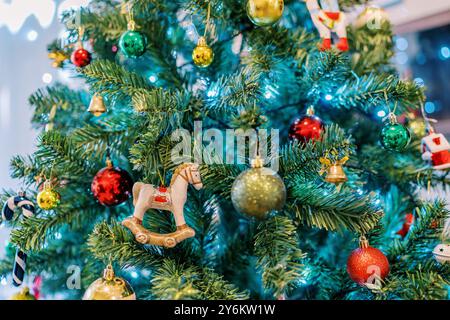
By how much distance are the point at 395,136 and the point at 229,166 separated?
0.25 m

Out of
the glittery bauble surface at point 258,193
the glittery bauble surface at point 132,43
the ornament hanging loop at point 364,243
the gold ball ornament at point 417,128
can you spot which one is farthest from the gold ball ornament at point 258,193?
the gold ball ornament at point 417,128

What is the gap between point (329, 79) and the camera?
61cm

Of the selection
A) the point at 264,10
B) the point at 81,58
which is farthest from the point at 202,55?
the point at 81,58

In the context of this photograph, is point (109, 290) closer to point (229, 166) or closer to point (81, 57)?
point (229, 166)

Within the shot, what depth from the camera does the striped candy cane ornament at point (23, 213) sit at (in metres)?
0.62

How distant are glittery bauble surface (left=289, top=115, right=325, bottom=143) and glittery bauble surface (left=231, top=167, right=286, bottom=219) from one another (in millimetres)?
134

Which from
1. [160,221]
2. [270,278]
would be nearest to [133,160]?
[160,221]

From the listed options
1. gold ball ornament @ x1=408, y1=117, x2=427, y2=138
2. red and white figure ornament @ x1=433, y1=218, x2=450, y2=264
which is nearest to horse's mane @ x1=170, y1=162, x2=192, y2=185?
red and white figure ornament @ x1=433, y1=218, x2=450, y2=264

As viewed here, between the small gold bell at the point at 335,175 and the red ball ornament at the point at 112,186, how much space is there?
0.29m

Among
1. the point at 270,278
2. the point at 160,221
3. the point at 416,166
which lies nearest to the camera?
the point at 270,278

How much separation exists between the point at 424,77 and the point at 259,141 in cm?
75

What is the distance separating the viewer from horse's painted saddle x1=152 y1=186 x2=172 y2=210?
532 mm

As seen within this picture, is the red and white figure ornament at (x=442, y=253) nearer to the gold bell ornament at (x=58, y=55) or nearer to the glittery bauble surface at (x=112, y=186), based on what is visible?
the glittery bauble surface at (x=112, y=186)

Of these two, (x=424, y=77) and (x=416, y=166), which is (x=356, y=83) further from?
(x=424, y=77)
